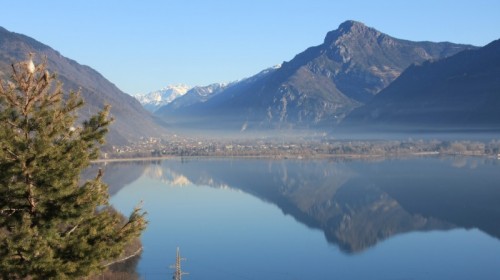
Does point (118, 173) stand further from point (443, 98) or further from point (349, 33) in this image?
point (349, 33)

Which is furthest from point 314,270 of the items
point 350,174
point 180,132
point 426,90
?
point 180,132

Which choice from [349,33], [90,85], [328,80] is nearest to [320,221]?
[90,85]

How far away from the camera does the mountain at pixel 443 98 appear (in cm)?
10969

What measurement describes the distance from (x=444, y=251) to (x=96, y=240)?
21222 millimetres

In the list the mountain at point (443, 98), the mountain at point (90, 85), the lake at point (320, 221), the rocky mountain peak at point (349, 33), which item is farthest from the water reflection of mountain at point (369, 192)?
the rocky mountain peak at point (349, 33)

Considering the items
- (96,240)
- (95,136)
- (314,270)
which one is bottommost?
(314,270)

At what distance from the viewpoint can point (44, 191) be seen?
574 centimetres

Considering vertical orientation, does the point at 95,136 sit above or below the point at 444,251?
above

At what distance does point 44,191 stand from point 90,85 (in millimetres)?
150532

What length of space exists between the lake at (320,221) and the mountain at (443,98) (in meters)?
53.6

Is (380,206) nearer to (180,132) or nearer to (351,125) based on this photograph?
(351,125)

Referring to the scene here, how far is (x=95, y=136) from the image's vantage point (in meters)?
6.27

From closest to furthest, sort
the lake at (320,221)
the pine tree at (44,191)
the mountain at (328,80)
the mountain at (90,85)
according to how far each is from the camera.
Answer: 1. the pine tree at (44,191)
2. the lake at (320,221)
3. the mountain at (90,85)
4. the mountain at (328,80)

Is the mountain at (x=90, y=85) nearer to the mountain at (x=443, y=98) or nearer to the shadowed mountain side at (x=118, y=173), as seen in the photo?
the shadowed mountain side at (x=118, y=173)
